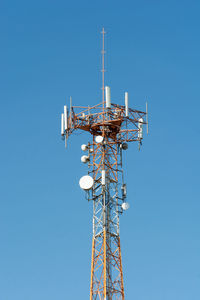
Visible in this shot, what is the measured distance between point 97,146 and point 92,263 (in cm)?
934

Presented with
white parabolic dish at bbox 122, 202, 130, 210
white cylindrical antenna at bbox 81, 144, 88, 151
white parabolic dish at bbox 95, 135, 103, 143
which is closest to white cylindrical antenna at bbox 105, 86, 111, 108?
white parabolic dish at bbox 95, 135, 103, 143

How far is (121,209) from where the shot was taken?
88.5 m

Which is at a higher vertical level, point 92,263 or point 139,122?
point 139,122

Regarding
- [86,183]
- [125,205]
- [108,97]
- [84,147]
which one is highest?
[108,97]

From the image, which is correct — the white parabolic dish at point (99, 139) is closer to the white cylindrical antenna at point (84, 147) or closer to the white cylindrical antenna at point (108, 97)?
the white cylindrical antenna at point (84, 147)

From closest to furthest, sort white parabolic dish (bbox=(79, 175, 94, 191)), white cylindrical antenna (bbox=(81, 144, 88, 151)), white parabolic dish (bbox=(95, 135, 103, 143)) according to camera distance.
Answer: white parabolic dish (bbox=(79, 175, 94, 191)) → white parabolic dish (bbox=(95, 135, 103, 143)) → white cylindrical antenna (bbox=(81, 144, 88, 151))

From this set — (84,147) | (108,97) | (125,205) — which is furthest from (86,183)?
(108,97)

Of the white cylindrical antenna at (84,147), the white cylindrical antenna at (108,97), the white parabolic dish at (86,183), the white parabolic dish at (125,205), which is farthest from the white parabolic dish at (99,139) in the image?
the white parabolic dish at (125,205)

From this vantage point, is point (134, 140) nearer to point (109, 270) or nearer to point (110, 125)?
point (110, 125)

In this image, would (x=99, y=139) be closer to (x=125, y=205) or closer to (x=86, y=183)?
(x=86, y=183)

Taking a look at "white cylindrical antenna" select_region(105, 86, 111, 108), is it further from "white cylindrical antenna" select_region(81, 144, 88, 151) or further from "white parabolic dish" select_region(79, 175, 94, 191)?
"white parabolic dish" select_region(79, 175, 94, 191)

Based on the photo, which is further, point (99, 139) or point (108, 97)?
point (108, 97)

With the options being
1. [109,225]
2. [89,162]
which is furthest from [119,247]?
[89,162]

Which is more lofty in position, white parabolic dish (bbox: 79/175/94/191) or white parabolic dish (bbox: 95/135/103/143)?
white parabolic dish (bbox: 95/135/103/143)
